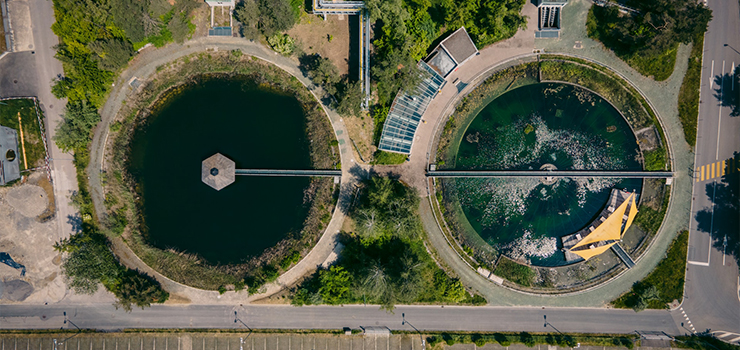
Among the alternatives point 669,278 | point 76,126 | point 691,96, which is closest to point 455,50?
point 691,96

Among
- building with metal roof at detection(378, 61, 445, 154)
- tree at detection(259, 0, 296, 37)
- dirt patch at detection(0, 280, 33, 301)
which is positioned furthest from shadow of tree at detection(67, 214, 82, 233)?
building with metal roof at detection(378, 61, 445, 154)

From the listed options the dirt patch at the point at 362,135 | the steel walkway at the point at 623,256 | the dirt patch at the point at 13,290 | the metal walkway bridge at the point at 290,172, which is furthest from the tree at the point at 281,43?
the steel walkway at the point at 623,256

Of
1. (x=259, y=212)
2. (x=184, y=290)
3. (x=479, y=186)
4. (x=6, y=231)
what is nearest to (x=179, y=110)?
(x=259, y=212)

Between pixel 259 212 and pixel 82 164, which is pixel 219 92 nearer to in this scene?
pixel 259 212

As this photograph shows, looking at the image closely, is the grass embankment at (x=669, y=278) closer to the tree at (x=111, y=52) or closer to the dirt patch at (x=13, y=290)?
the tree at (x=111, y=52)

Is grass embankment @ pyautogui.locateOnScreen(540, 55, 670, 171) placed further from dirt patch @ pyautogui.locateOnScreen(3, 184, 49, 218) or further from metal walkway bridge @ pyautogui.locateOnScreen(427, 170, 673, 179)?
dirt patch @ pyautogui.locateOnScreen(3, 184, 49, 218)

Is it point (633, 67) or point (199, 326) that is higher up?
point (633, 67)
